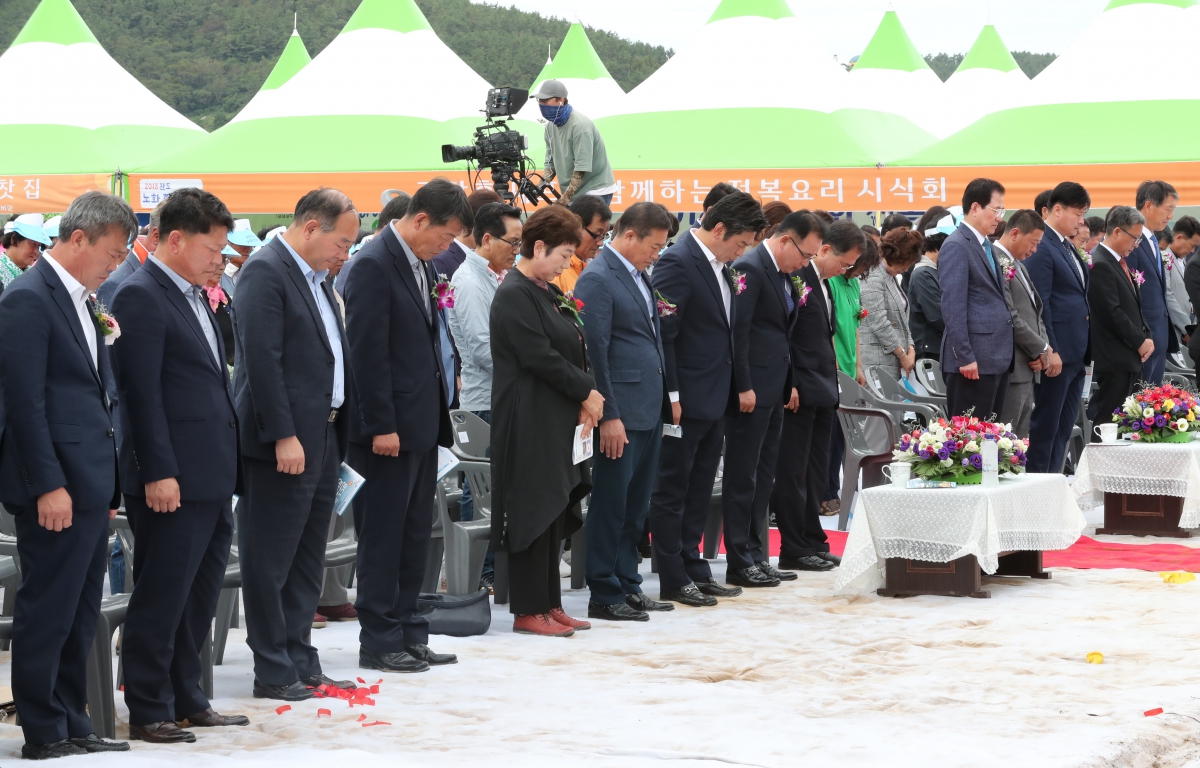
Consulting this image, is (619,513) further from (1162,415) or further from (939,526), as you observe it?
(1162,415)

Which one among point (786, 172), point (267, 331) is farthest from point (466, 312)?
point (786, 172)

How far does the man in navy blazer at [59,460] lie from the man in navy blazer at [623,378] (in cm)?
238

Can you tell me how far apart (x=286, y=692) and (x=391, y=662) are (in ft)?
1.70

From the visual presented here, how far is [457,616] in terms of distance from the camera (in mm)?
5535

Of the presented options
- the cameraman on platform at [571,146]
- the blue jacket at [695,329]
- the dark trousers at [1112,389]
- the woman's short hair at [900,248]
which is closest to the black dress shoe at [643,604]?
the blue jacket at [695,329]

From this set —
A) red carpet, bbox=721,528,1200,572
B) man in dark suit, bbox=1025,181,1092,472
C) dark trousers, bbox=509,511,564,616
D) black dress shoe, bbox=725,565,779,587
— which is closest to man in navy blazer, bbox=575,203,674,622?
dark trousers, bbox=509,511,564,616

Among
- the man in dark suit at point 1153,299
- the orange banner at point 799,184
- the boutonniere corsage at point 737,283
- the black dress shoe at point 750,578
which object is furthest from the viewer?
the orange banner at point 799,184

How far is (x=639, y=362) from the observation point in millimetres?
5816

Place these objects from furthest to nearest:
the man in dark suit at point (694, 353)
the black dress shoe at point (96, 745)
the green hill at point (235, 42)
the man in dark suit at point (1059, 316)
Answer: the green hill at point (235, 42)
the man in dark suit at point (1059, 316)
the man in dark suit at point (694, 353)
the black dress shoe at point (96, 745)

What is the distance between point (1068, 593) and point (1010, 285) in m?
2.22

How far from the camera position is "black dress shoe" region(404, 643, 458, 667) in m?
4.98

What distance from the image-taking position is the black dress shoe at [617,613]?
5840 mm

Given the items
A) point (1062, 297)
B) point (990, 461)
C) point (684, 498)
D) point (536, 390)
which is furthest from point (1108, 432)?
point (536, 390)

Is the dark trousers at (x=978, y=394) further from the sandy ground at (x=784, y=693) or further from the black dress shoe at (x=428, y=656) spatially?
the black dress shoe at (x=428, y=656)
